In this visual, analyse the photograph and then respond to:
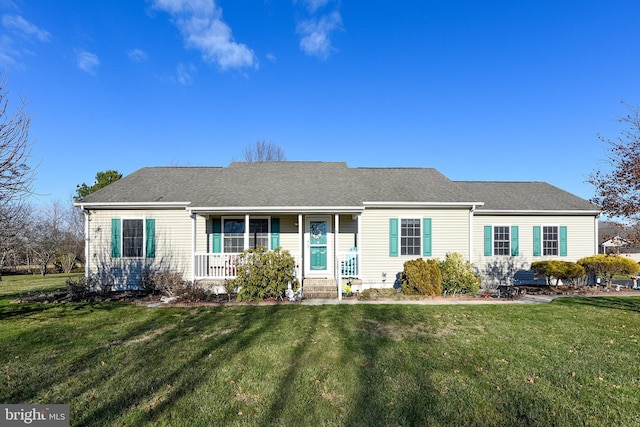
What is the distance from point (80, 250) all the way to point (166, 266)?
1897 cm

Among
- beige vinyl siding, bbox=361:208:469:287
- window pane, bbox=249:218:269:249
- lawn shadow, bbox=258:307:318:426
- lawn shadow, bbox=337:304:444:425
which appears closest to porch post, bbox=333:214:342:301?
beige vinyl siding, bbox=361:208:469:287

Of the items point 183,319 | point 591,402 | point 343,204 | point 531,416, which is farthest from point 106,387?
point 343,204

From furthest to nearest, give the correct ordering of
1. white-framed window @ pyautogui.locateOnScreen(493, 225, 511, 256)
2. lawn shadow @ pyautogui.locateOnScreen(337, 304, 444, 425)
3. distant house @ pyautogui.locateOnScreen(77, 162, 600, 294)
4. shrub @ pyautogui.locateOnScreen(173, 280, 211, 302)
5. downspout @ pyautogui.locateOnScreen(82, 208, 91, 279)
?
white-framed window @ pyautogui.locateOnScreen(493, 225, 511, 256) → downspout @ pyautogui.locateOnScreen(82, 208, 91, 279) → distant house @ pyautogui.locateOnScreen(77, 162, 600, 294) → shrub @ pyautogui.locateOnScreen(173, 280, 211, 302) → lawn shadow @ pyautogui.locateOnScreen(337, 304, 444, 425)

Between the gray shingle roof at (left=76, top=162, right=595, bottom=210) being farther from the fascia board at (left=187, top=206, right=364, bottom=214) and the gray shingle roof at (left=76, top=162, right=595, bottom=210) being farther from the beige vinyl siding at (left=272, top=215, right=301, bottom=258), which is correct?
the beige vinyl siding at (left=272, top=215, right=301, bottom=258)

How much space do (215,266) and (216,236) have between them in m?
1.66

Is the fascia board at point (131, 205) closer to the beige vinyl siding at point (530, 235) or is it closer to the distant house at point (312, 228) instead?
the distant house at point (312, 228)

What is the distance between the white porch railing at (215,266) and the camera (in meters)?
10.4

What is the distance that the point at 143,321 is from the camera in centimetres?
729

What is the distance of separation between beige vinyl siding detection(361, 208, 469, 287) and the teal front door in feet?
4.85

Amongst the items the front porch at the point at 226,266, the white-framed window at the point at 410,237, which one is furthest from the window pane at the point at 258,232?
the white-framed window at the point at 410,237

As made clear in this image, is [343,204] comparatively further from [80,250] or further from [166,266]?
[80,250]

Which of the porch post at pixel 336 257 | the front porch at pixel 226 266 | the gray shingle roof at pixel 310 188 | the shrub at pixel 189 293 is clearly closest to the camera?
the shrub at pixel 189 293

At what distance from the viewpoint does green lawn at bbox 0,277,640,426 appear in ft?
11.6

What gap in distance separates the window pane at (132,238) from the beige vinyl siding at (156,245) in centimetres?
19
